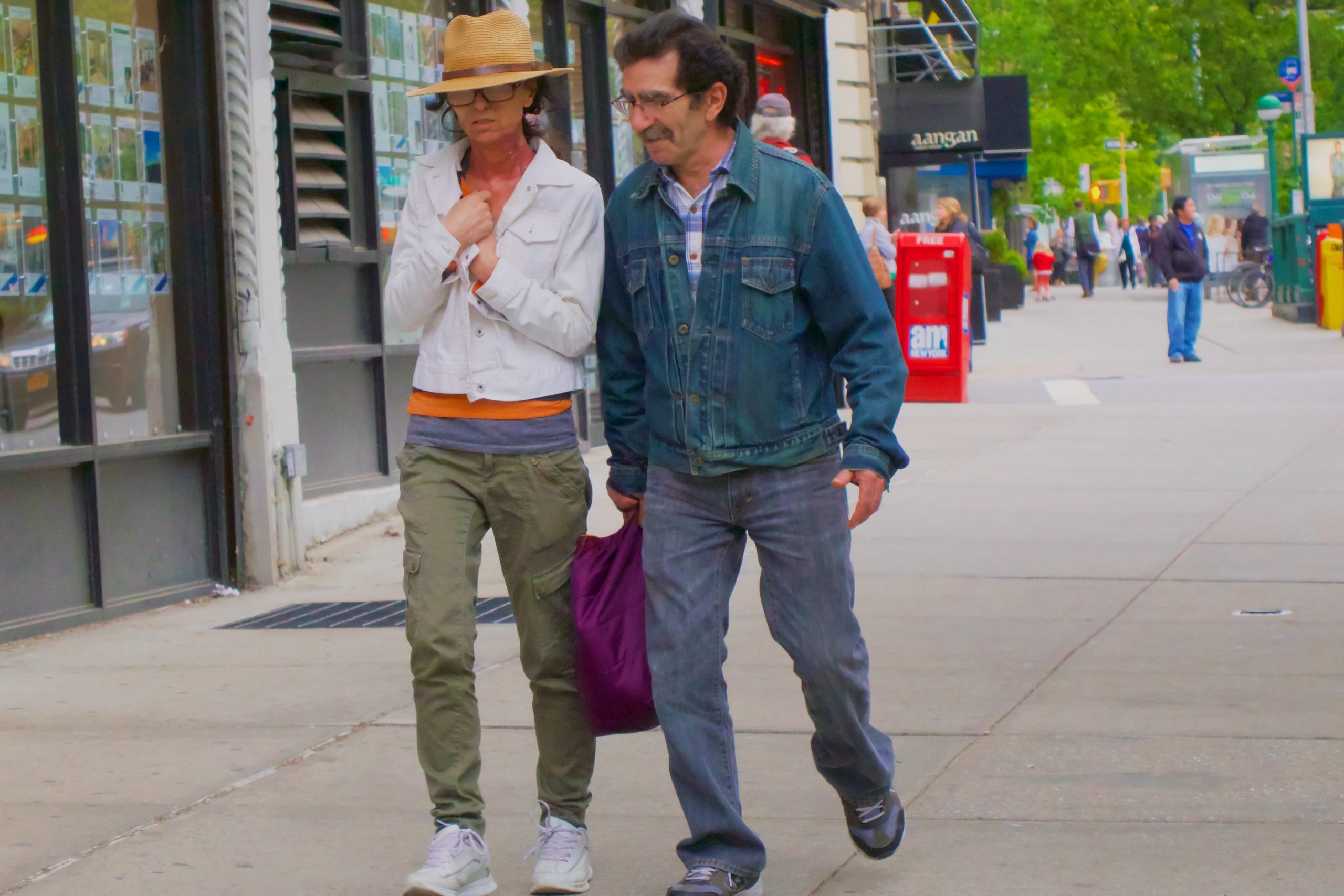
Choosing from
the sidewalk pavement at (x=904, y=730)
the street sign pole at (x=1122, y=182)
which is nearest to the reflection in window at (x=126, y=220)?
the sidewalk pavement at (x=904, y=730)

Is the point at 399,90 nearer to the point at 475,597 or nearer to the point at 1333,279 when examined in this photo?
the point at 475,597

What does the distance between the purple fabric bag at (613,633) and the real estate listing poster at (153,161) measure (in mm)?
4294

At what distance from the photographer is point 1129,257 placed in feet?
147

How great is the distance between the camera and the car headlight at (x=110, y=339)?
7355 millimetres

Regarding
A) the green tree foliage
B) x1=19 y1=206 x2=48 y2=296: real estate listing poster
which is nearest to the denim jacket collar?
x1=19 y1=206 x2=48 y2=296: real estate listing poster

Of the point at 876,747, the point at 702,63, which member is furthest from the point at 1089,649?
the point at 702,63

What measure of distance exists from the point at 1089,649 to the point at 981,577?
57.2 inches

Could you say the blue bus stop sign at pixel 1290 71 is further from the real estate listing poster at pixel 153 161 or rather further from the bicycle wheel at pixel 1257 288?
the real estate listing poster at pixel 153 161

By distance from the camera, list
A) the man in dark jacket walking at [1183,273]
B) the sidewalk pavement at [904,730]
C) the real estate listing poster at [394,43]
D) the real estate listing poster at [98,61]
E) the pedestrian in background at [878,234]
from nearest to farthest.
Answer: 1. the sidewalk pavement at [904,730]
2. the real estate listing poster at [98,61]
3. the real estate listing poster at [394,43]
4. the pedestrian in background at [878,234]
5. the man in dark jacket walking at [1183,273]

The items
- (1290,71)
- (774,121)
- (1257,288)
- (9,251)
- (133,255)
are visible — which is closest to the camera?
(9,251)

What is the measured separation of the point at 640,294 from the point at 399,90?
20.0 ft

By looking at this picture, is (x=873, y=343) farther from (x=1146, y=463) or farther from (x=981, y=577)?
(x=1146, y=463)

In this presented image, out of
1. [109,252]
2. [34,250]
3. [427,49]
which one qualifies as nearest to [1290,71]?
[427,49]

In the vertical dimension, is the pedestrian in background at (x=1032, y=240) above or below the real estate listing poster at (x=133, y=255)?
above
